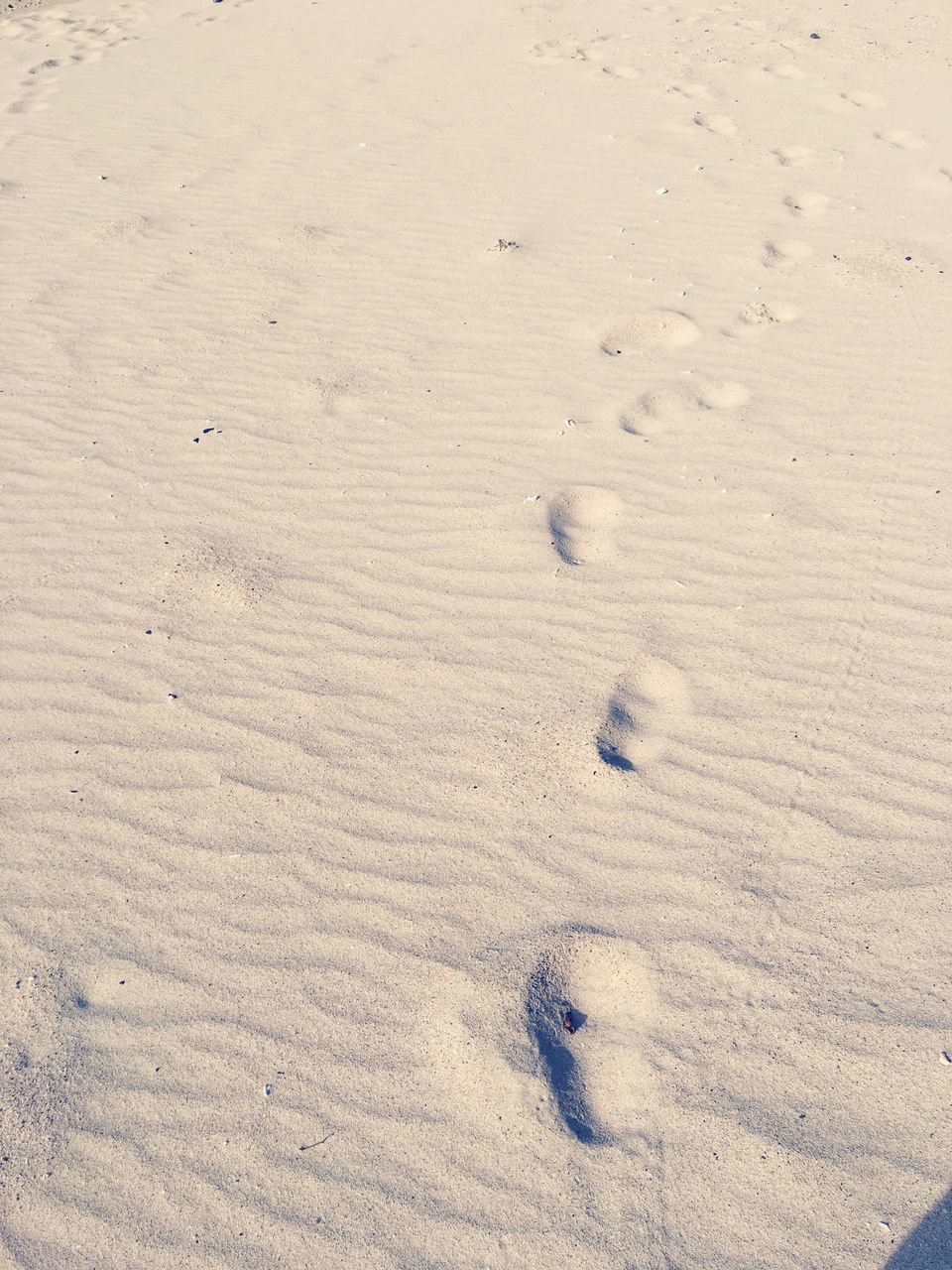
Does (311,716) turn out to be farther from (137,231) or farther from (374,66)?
(374,66)

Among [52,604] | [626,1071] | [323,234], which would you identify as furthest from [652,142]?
[626,1071]

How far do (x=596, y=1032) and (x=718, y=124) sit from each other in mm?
6531

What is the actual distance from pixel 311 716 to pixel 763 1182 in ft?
6.03

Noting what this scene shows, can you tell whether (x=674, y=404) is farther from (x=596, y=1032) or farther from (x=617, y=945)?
(x=596, y=1032)

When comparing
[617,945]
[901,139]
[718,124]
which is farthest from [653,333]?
[617,945]

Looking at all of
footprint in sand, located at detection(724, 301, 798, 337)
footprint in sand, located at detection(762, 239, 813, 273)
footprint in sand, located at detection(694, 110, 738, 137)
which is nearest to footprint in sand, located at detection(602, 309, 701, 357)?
footprint in sand, located at detection(724, 301, 798, 337)

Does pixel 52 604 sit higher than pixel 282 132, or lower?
lower

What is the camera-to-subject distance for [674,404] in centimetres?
433

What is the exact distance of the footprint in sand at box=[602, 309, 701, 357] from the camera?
472 centimetres

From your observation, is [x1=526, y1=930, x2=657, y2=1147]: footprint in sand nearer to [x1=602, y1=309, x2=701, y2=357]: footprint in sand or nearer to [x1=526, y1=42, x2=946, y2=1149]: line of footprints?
[x1=526, y1=42, x2=946, y2=1149]: line of footprints

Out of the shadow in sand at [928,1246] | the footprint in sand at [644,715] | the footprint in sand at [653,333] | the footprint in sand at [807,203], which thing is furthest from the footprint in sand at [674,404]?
the shadow in sand at [928,1246]

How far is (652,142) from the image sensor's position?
6594mm

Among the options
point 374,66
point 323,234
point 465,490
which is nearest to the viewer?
point 465,490

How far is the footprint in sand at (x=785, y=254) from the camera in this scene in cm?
525
